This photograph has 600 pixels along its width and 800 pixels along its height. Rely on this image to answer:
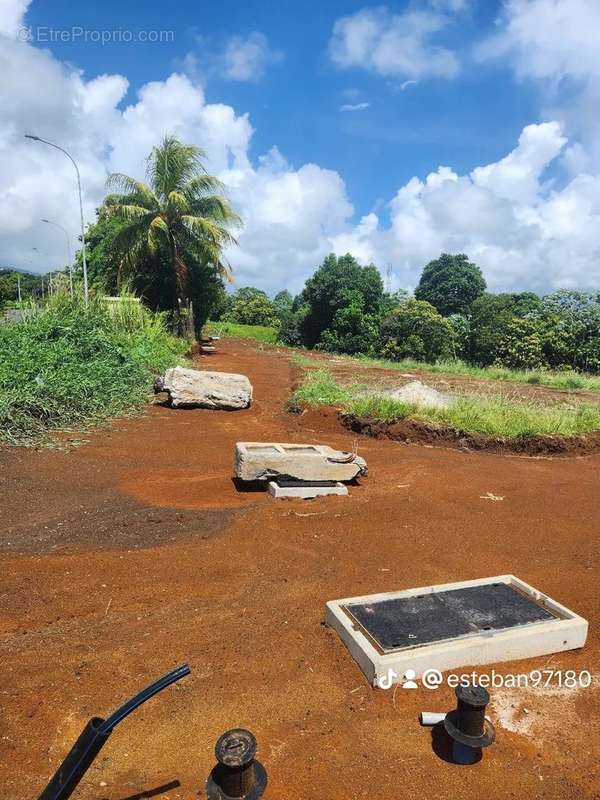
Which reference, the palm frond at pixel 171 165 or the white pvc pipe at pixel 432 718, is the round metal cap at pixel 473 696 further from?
the palm frond at pixel 171 165

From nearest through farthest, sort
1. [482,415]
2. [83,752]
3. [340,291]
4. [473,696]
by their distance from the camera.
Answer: [83,752] → [473,696] → [482,415] → [340,291]

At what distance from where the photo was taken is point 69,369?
9109mm

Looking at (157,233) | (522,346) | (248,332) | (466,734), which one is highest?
(157,233)

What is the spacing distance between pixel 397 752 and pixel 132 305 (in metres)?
14.7

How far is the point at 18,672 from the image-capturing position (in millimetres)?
2676

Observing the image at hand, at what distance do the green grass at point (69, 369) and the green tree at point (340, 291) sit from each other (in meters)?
16.3

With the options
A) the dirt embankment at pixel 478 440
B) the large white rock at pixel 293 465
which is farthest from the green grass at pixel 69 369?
the dirt embankment at pixel 478 440

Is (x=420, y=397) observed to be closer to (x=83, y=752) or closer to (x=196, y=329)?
(x=83, y=752)

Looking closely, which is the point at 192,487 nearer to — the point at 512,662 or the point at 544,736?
the point at 512,662

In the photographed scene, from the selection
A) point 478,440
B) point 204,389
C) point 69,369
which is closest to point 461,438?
point 478,440

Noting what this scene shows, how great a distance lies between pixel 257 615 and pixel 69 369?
7.15 metres

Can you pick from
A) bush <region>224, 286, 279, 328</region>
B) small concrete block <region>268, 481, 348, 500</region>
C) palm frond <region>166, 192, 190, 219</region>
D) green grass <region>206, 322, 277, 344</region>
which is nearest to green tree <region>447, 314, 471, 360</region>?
green grass <region>206, 322, 277, 344</region>

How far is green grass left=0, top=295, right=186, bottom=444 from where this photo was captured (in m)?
7.43

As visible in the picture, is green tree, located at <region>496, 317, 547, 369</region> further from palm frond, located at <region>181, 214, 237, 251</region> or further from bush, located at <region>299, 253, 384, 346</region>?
palm frond, located at <region>181, 214, 237, 251</region>
